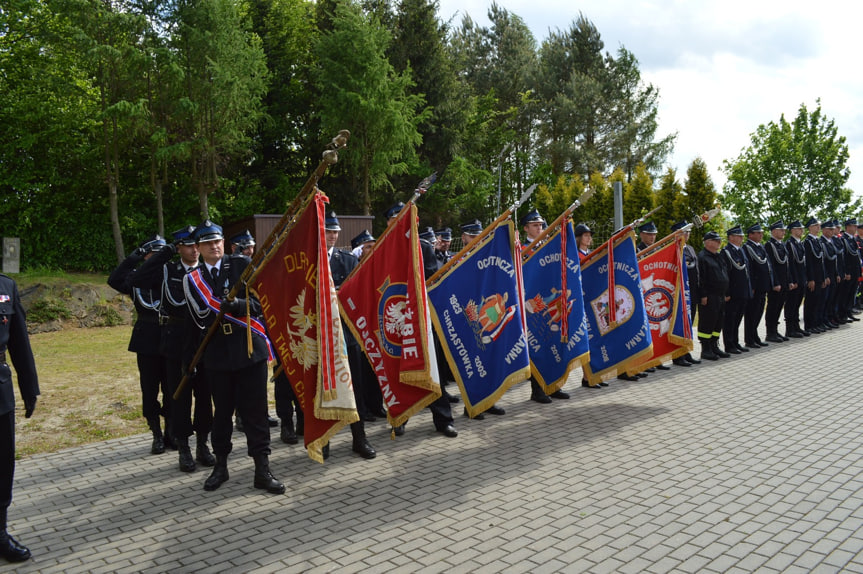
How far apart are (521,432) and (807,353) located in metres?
6.98

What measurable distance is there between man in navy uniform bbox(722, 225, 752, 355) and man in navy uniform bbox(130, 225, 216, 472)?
867cm

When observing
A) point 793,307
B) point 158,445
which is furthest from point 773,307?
point 158,445

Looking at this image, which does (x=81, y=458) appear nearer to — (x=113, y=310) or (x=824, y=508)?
(x=824, y=508)

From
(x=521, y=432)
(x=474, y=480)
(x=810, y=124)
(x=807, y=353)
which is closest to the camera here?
(x=474, y=480)

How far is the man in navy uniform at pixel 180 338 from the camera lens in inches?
222

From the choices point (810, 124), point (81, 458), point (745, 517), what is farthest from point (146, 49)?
point (810, 124)

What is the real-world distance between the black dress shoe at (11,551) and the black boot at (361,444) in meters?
2.67

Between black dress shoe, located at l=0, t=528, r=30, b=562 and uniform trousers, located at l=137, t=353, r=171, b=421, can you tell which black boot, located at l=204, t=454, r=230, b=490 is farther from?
black dress shoe, located at l=0, t=528, r=30, b=562

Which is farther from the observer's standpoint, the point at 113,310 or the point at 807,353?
the point at 113,310

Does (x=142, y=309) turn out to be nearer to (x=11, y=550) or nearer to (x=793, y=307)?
(x=11, y=550)

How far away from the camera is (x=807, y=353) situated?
11.2 metres

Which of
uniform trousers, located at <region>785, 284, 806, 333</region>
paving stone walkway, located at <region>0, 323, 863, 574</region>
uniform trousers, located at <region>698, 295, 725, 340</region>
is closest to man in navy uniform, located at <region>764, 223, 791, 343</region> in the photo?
uniform trousers, located at <region>785, 284, 806, 333</region>

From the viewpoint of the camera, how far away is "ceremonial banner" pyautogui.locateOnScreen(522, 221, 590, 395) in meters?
7.54

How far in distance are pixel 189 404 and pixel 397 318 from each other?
1.98 m
